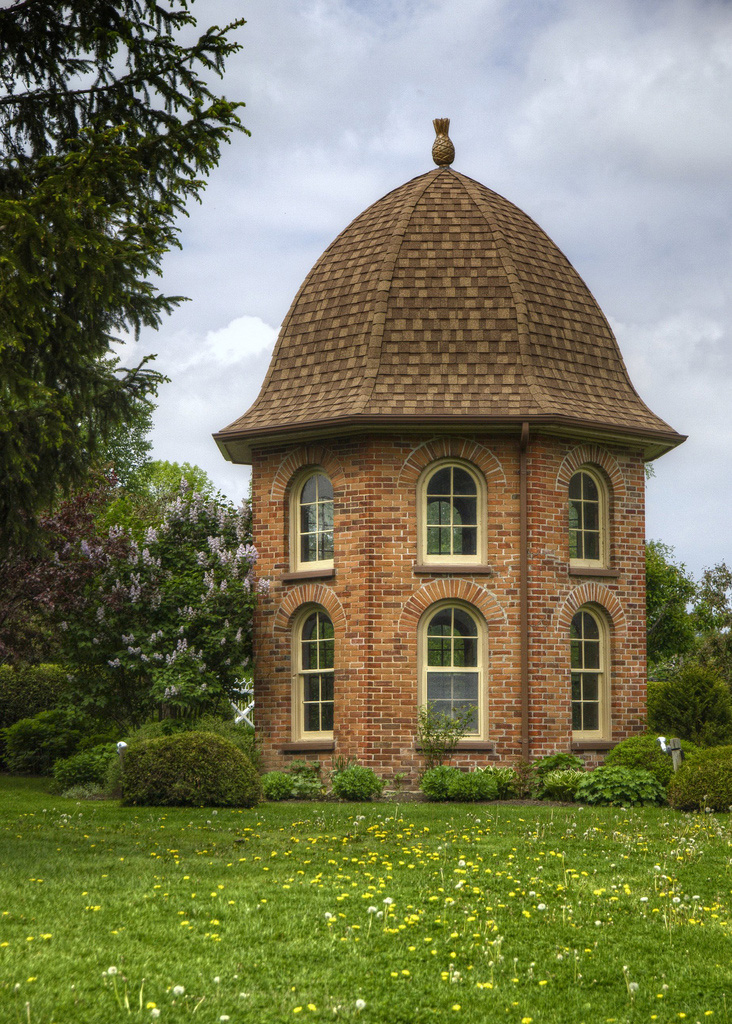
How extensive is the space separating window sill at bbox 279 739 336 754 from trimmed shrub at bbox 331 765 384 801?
1152mm

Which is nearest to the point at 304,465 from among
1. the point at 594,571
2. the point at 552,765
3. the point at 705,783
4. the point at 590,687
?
Result: the point at 594,571

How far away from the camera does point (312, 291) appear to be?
20938 mm

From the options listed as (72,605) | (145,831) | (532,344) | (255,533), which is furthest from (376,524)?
(145,831)

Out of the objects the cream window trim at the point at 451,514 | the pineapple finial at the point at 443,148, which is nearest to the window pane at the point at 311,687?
the cream window trim at the point at 451,514

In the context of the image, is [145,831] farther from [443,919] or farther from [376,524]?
[376,524]

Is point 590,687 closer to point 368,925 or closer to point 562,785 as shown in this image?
point 562,785

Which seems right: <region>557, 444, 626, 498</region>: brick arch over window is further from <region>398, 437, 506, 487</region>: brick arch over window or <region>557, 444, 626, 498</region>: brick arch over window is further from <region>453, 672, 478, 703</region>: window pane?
<region>453, 672, 478, 703</region>: window pane

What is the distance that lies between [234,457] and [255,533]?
186 cm

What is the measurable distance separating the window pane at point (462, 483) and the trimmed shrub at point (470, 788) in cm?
440

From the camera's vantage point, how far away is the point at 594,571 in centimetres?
1900

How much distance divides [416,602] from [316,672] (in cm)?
206

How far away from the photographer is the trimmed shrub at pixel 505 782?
1723 centimetres

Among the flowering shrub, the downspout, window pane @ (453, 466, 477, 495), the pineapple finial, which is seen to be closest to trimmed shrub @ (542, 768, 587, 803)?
the downspout

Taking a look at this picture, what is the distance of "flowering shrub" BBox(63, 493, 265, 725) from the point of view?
18875 mm
